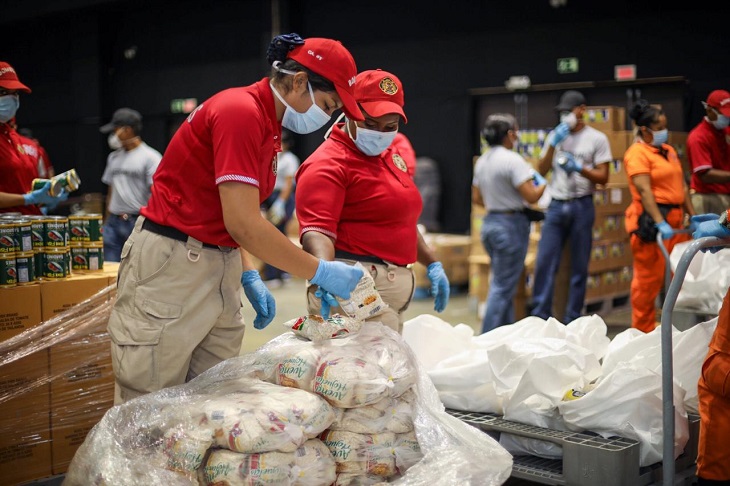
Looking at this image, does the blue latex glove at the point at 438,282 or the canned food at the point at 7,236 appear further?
the blue latex glove at the point at 438,282

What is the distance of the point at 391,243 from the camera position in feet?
9.95

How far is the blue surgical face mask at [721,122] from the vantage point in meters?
6.04

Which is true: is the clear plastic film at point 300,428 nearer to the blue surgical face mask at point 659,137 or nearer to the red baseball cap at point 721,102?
the blue surgical face mask at point 659,137

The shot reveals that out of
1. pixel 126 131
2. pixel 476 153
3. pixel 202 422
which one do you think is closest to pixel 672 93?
pixel 476 153

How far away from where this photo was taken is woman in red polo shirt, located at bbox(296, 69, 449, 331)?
2943mm

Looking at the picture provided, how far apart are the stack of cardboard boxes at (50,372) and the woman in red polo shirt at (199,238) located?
0.69 metres

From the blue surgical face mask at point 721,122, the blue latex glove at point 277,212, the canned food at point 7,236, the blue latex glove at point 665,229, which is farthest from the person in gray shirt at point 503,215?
the canned food at point 7,236

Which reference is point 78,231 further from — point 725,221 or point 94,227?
point 725,221

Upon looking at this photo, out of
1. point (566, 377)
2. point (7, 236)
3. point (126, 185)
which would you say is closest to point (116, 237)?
point (126, 185)

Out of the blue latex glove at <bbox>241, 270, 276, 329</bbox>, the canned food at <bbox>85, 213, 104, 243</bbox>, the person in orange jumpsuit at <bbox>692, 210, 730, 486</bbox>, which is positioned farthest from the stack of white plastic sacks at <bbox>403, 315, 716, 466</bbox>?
the canned food at <bbox>85, 213, 104, 243</bbox>

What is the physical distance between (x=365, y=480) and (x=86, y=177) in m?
13.0

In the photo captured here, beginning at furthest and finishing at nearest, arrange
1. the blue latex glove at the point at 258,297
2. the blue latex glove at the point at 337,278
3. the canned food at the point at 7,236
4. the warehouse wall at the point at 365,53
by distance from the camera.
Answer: the warehouse wall at the point at 365,53 → the canned food at the point at 7,236 → the blue latex glove at the point at 258,297 → the blue latex glove at the point at 337,278

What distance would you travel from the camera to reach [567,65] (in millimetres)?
9219

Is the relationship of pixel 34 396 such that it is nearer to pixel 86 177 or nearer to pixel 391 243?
pixel 391 243
